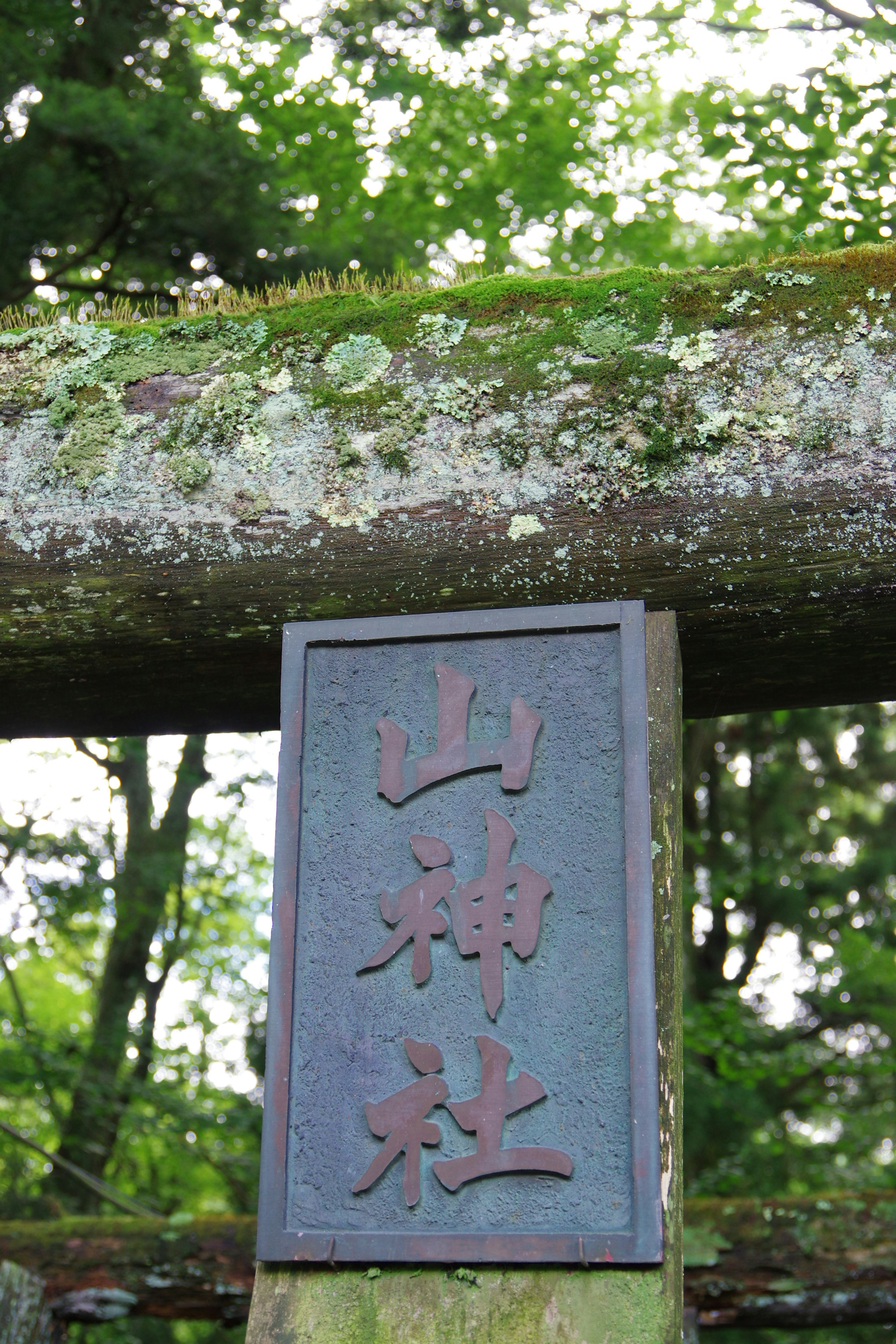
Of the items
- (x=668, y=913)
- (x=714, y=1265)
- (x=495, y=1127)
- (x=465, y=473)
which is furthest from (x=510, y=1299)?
(x=714, y=1265)

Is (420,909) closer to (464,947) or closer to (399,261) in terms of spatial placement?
(464,947)

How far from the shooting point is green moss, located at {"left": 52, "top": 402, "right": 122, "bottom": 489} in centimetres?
222

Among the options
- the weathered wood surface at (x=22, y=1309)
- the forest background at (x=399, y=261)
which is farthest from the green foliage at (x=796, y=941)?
the weathered wood surface at (x=22, y=1309)

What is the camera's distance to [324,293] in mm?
2363

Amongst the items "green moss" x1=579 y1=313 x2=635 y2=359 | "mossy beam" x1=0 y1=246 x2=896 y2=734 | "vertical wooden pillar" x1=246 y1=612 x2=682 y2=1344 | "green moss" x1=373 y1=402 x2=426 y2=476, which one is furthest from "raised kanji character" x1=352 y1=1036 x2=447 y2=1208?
"green moss" x1=579 y1=313 x2=635 y2=359

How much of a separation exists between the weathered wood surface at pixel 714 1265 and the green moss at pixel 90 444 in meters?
3.17

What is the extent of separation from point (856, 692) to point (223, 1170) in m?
5.45

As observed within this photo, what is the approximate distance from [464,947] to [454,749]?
0.36 m

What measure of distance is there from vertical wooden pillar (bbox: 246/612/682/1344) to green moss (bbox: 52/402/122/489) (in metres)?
1.41

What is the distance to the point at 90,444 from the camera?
224 cm

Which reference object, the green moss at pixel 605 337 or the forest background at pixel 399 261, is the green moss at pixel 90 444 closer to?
the green moss at pixel 605 337

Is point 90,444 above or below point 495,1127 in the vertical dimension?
above

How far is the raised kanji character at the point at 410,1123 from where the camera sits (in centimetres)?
183

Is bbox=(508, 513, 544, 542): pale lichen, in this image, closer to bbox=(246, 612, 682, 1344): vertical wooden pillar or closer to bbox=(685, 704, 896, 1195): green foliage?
bbox=(246, 612, 682, 1344): vertical wooden pillar
